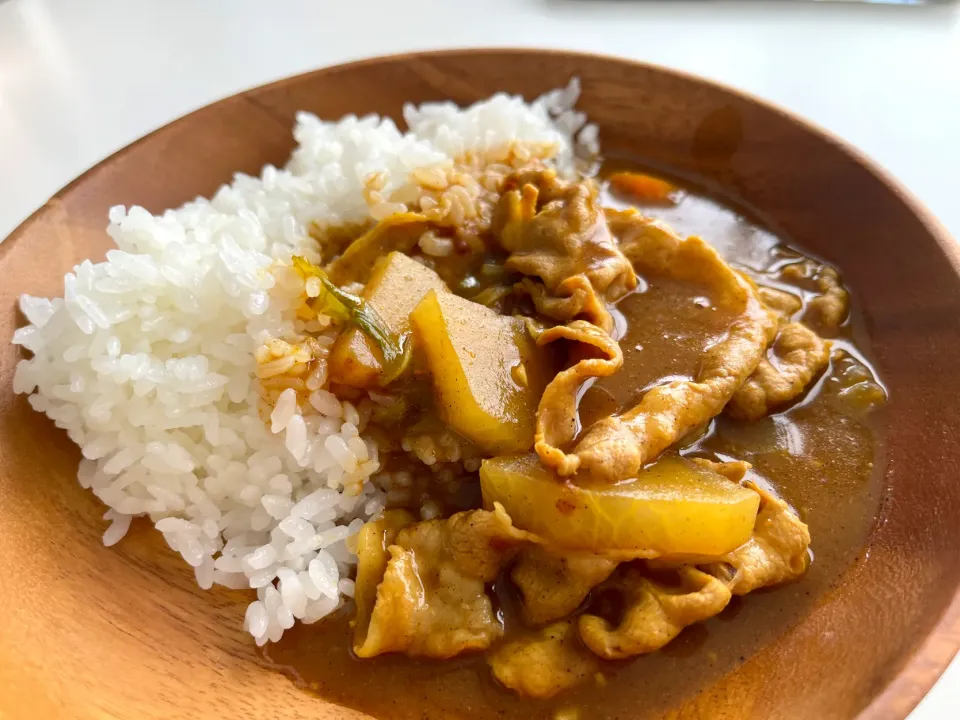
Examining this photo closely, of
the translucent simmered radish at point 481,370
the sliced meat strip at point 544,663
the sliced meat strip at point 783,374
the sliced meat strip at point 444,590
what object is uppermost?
the translucent simmered radish at point 481,370

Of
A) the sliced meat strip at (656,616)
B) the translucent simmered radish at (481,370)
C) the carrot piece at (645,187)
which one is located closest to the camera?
the sliced meat strip at (656,616)

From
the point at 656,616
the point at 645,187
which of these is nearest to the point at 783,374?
Result: the point at 656,616

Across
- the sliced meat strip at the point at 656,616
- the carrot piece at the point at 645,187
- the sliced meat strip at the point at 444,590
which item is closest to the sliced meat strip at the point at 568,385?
the sliced meat strip at the point at 444,590

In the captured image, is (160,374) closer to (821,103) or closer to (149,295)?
(149,295)

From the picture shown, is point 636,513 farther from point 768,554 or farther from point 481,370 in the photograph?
→ point 481,370

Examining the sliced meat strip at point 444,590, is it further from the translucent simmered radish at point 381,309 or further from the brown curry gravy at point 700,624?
the translucent simmered radish at point 381,309
